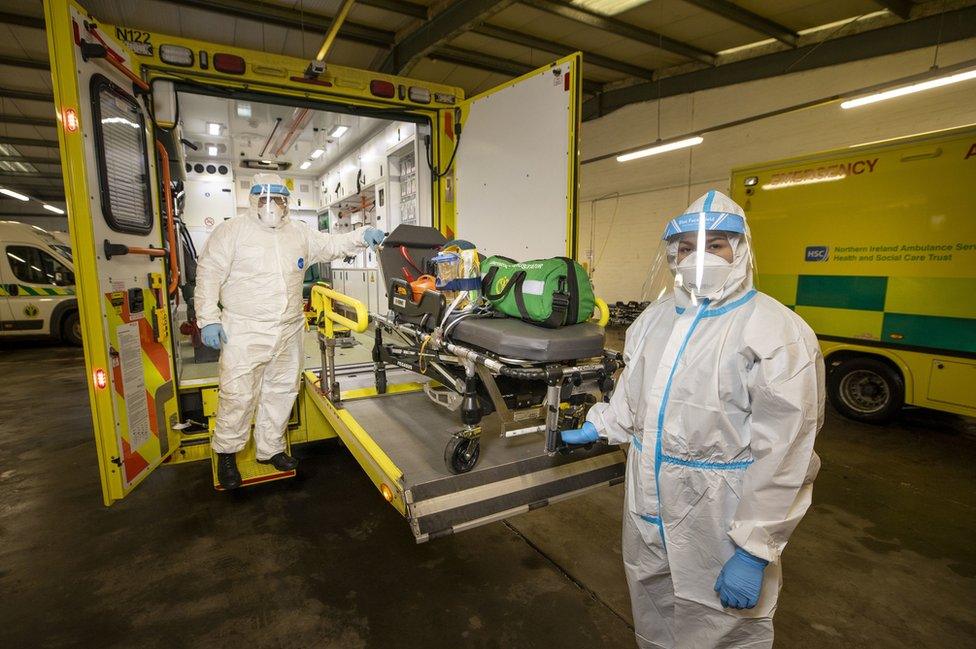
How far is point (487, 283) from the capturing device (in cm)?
264

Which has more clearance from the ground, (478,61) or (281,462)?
(478,61)

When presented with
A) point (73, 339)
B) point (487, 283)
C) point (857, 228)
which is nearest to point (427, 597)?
point (487, 283)

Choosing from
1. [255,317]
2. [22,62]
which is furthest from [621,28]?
[22,62]

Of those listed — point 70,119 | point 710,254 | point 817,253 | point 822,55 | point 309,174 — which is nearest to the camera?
point 710,254

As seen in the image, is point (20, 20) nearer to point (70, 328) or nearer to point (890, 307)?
point (70, 328)

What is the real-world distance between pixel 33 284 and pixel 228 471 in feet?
29.7

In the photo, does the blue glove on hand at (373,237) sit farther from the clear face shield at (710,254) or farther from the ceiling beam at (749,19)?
the ceiling beam at (749,19)

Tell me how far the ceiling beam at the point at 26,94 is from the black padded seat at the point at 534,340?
12.9 metres

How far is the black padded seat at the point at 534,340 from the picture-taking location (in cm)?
206

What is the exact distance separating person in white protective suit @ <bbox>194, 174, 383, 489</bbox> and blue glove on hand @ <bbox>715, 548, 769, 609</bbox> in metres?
2.92

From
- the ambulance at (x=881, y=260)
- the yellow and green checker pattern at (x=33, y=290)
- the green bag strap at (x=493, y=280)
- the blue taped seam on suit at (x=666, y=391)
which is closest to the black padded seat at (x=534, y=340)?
the green bag strap at (x=493, y=280)

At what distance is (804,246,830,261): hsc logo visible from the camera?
5191mm

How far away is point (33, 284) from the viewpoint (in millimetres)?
8812

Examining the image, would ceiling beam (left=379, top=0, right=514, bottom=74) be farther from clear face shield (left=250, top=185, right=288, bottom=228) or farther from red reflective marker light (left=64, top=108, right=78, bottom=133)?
red reflective marker light (left=64, top=108, right=78, bottom=133)
